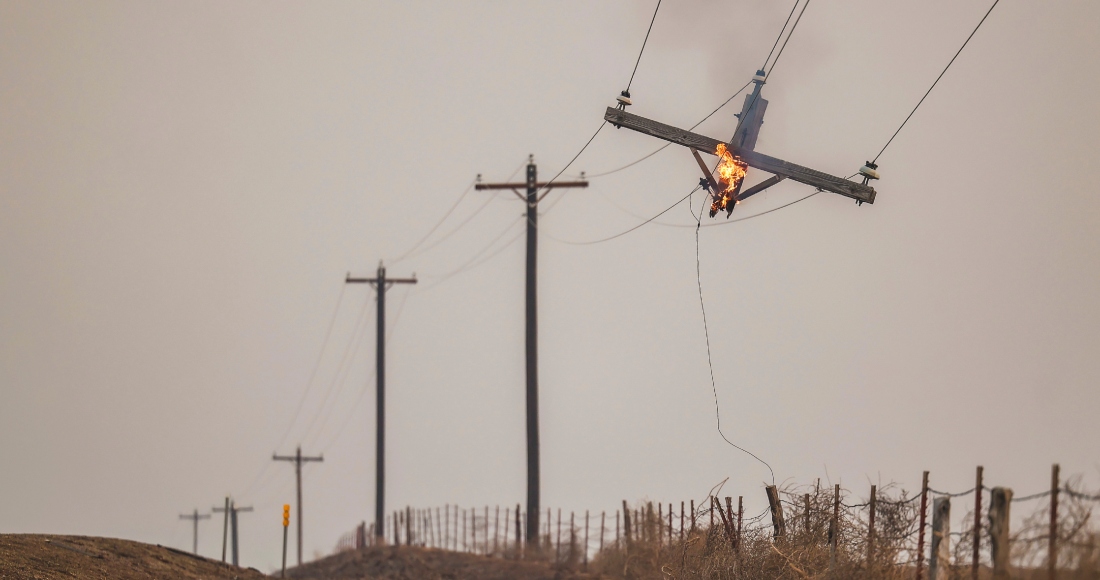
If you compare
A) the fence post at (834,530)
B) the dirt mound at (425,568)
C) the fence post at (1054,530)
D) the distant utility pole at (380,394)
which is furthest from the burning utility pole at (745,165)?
the distant utility pole at (380,394)

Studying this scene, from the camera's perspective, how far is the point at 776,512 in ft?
62.4

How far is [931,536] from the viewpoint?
14359mm

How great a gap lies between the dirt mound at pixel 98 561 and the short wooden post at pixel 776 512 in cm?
1078

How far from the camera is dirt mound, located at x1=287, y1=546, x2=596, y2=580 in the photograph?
1164 inches

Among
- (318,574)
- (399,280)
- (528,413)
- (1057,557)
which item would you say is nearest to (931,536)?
(1057,557)

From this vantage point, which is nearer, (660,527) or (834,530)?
(834,530)

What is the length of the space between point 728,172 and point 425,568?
16.0m

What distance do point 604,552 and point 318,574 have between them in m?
11.2

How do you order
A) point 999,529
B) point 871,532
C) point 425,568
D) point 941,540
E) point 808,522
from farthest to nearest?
1. point 425,568
2. point 808,522
3. point 871,532
4. point 941,540
5. point 999,529

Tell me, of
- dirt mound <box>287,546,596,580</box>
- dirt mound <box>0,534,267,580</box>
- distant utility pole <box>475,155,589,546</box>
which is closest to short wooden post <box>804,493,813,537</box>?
dirt mound <box>287,546,596,580</box>

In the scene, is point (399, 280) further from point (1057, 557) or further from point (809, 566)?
point (1057, 557)

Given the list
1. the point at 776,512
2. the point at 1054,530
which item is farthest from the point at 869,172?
the point at 1054,530

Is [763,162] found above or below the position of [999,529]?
above

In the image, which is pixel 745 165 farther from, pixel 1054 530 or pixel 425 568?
pixel 425 568
